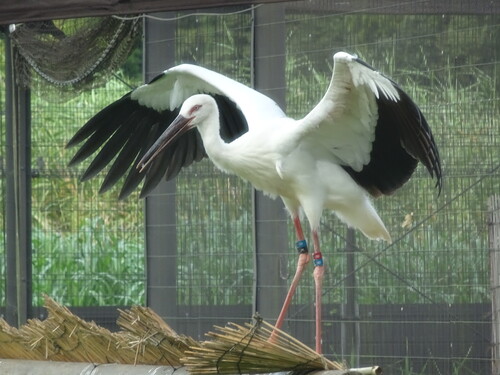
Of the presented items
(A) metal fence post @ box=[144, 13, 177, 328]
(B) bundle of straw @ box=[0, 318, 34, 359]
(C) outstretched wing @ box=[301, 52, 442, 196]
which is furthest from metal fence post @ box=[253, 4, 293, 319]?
(B) bundle of straw @ box=[0, 318, 34, 359]

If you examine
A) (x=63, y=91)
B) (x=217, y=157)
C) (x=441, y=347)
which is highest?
(x=63, y=91)

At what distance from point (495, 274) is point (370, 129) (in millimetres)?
896

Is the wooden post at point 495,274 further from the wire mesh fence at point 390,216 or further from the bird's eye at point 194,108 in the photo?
the bird's eye at point 194,108

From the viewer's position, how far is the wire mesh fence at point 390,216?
226 inches

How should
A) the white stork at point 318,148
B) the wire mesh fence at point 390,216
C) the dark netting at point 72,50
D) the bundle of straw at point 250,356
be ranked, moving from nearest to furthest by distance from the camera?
the bundle of straw at point 250,356
the white stork at point 318,148
the wire mesh fence at point 390,216
the dark netting at point 72,50

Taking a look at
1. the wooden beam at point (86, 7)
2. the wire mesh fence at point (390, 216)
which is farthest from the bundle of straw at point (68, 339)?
the wooden beam at point (86, 7)

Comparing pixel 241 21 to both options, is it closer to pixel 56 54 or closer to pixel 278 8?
pixel 278 8

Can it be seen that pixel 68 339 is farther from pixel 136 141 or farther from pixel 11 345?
pixel 136 141

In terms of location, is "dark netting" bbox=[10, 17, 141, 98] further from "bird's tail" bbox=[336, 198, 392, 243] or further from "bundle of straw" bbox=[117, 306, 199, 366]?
"bundle of straw" bbox=[117, 306, 199, 366]

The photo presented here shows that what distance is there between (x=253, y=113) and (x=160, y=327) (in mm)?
1822

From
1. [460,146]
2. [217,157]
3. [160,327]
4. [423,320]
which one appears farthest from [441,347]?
[160,327]

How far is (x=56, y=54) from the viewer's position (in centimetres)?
675

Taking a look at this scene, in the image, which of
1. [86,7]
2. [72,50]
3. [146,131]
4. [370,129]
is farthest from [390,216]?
[72,50]

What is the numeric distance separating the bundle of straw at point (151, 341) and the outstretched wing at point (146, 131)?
2.24 meters
